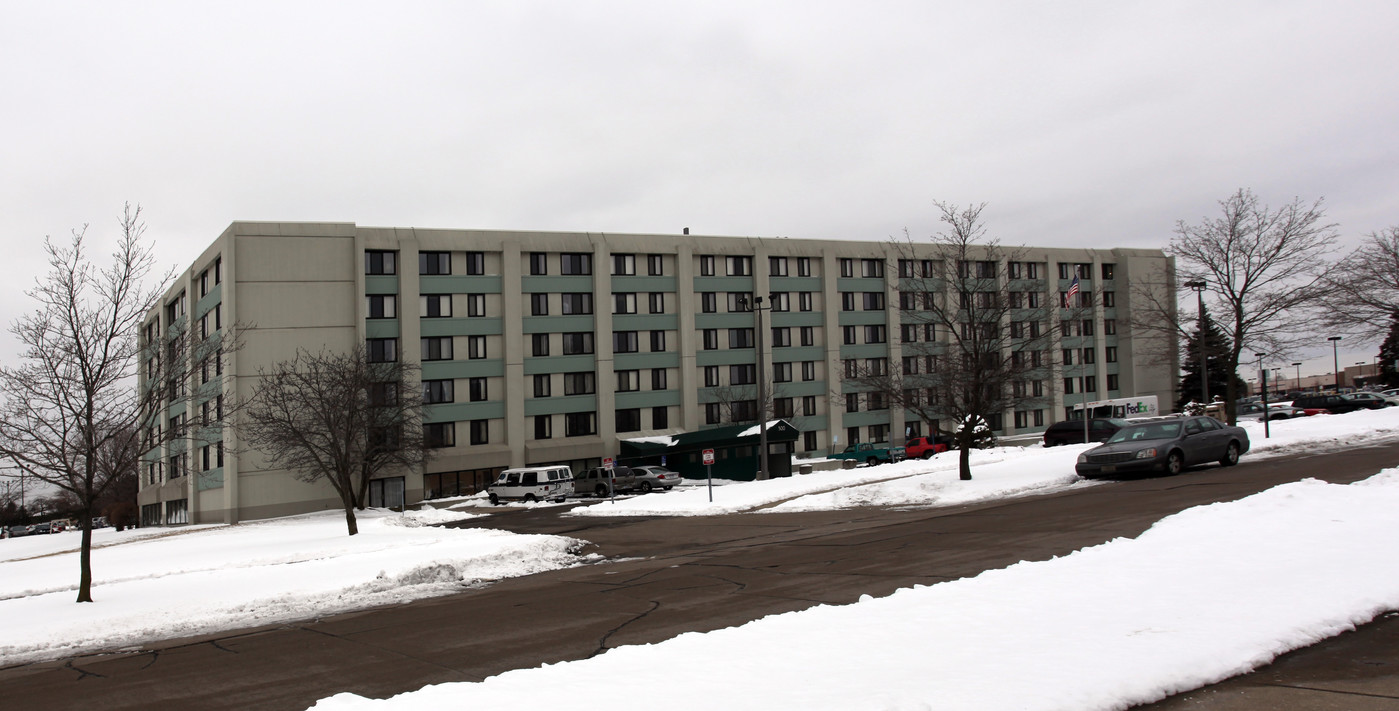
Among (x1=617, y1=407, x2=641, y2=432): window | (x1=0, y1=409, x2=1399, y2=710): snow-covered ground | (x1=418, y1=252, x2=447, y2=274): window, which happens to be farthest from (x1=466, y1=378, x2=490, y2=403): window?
(x1=0, y1=409, x2=1399, y2=710): snow-covered ground

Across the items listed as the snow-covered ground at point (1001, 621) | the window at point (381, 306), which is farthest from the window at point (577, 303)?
the snow-covered ground at point (1001, 621)

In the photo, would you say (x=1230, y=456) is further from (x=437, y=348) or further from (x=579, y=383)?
(x=437, y=348)

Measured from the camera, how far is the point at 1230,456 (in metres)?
24.1

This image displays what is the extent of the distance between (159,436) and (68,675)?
7951mm

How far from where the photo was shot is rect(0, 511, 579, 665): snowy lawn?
Answer: 12352 mm

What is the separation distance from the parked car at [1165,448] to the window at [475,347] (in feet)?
155

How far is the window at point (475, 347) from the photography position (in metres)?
63.8

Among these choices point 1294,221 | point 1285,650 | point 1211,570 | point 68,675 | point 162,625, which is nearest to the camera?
point 1285,650

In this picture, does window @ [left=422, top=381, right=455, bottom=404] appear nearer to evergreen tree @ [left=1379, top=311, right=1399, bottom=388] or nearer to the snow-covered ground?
the snow-covered ground

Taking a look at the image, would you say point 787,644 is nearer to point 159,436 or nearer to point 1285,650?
point 1285,650

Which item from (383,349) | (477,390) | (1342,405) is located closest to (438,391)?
(477,390)

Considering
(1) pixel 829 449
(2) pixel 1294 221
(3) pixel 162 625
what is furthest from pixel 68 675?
(1) pixel 829 449

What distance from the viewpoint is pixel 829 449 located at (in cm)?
7475

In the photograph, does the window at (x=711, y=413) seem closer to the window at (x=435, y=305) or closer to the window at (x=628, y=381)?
the window at (x=628, y=381)
